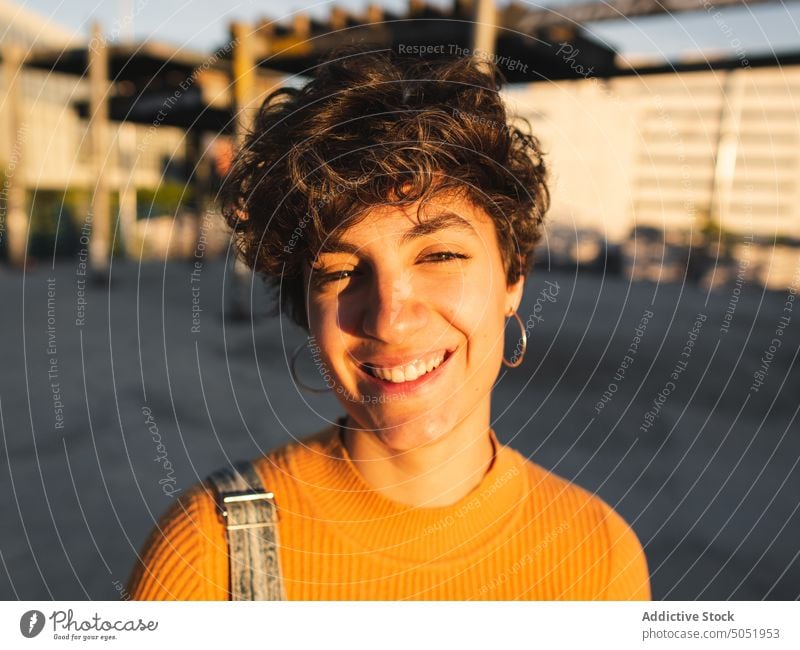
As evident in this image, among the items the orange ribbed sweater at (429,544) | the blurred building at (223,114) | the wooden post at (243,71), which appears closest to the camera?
the orange ribbed sweater at (429,544)

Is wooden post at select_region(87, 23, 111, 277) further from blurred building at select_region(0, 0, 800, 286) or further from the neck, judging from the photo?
the neck

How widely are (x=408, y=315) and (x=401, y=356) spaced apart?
9 centimetres

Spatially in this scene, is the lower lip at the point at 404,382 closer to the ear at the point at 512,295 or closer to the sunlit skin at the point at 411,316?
the sunlit skin at the point at 411,316

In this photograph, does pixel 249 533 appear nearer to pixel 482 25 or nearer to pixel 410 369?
pixel 410 369

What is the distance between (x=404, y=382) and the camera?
133cm

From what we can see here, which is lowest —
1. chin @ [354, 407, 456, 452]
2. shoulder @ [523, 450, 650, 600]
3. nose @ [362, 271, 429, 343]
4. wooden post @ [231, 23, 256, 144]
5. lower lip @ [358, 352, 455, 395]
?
shoulder @ [523, 450, 650, 600]

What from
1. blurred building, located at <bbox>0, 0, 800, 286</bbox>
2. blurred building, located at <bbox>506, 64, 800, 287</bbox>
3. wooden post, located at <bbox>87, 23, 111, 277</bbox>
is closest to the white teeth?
blurred building, located at <bbox>0, 0, 800, 286</bbox>

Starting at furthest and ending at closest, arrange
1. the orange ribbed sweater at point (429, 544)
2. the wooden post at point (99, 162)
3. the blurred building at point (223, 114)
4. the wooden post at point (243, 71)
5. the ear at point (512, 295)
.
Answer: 1. the wooden post at point (99, 162)
2. the wooden post at point (243, 71)
3. the blurred building at point (223, 114)
4. the ear at point (512, 295)
5. the orange ribbed sweater at point (429, 544)

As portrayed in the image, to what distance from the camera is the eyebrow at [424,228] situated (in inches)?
49.0

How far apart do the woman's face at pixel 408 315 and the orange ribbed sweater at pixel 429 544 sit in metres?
0.21

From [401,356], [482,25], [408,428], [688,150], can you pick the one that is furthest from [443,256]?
[688,150]

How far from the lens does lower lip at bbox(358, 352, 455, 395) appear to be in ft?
4.28

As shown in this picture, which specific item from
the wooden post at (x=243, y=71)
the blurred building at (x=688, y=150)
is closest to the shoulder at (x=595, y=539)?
the wooden post at (x=243, y=71)
